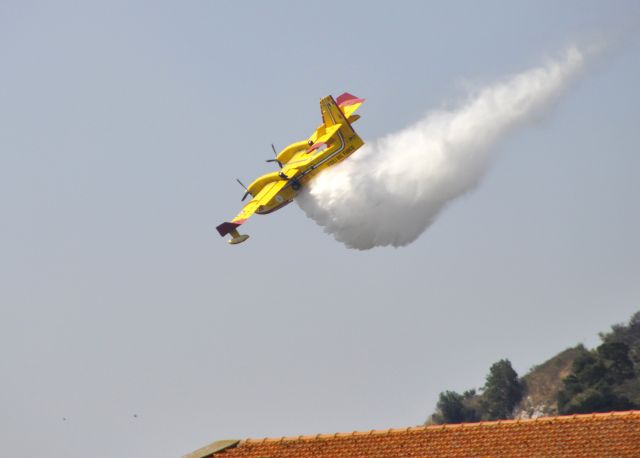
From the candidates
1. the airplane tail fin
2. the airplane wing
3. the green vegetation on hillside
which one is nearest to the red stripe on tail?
the airplane tail fin

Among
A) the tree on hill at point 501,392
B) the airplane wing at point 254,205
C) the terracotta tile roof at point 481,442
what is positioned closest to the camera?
the terracotta tile roof at point 481,442

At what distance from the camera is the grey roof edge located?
50.0 meters

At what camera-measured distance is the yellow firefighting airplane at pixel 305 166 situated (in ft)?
235

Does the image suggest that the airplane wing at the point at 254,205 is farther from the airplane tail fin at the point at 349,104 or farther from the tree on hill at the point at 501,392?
the tree on hill at the point at 501,392

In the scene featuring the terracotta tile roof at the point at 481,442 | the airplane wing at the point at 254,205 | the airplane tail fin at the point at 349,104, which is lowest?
the terracotta tile roof at the point at 481,442

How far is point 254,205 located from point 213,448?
902 inches

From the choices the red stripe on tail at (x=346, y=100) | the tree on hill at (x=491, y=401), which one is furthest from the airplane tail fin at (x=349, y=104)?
the tree on hill at (x=491, y=401)

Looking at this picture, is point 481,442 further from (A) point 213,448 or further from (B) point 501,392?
(B) point 501,392

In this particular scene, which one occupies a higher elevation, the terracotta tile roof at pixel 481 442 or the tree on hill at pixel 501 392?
the tree on hill at pixel 501 392

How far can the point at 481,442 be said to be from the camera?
47562 mm

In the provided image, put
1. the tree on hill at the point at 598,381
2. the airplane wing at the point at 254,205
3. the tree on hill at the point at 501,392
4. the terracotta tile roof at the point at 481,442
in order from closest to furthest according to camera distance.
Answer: the terracotta tile roof at the point at 481,442 → the airplane wing at the point at 254,205 → the tree on hill at the point at 598,381 → the tree on hill at the point at 501,392

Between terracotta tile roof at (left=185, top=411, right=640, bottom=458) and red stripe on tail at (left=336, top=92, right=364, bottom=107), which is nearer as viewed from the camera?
terracotta tile roof at (left=185, top=411, right=640, bottom=458)

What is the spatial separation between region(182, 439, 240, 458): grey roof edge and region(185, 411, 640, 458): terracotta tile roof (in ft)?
0.13

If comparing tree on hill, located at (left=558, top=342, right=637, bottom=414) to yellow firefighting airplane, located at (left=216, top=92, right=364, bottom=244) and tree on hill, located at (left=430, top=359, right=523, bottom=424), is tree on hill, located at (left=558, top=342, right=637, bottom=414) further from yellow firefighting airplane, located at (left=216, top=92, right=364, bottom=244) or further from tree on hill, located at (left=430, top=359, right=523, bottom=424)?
yellow firefighting airplane, located at (left=216, top=92, right=364, bottom=244)
